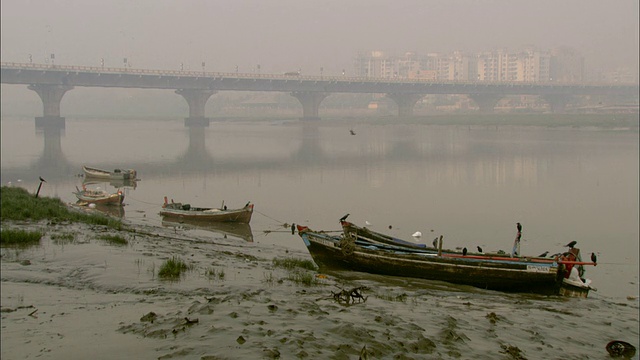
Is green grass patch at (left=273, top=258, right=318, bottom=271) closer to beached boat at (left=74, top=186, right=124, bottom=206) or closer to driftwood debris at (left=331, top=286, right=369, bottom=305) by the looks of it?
driftwood debris at (left=331, top=286, right=369, bottom=305)

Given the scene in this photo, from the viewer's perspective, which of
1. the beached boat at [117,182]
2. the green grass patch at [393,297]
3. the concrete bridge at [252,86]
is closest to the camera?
the green grass patch at [393,297]

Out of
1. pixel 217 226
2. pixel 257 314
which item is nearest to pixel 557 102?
pixel 217 226

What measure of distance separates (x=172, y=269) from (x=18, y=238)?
A: 4623 mm

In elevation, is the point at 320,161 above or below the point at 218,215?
above

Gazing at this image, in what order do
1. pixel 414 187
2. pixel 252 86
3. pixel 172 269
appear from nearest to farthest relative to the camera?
pixel 172 269 < pixel 414 187 < pixel 252 86

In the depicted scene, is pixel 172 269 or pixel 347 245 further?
pixel 347 245

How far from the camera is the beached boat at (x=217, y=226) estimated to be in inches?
897

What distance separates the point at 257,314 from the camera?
33.5 ft

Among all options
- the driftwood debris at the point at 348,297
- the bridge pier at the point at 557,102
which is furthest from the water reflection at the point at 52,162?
the bridge pier at the point at 557,102

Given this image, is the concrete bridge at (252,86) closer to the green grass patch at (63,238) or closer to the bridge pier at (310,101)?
the bridge pier at (310,101)

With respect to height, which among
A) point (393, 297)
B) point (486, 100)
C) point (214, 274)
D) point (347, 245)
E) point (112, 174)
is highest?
point (486, 100)

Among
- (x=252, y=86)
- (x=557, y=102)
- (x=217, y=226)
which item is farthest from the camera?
(x=557, y=102)

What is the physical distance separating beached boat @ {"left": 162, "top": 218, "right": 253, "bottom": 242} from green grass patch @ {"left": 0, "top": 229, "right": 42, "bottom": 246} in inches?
304

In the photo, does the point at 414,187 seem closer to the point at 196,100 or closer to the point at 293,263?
the point at 293,263
